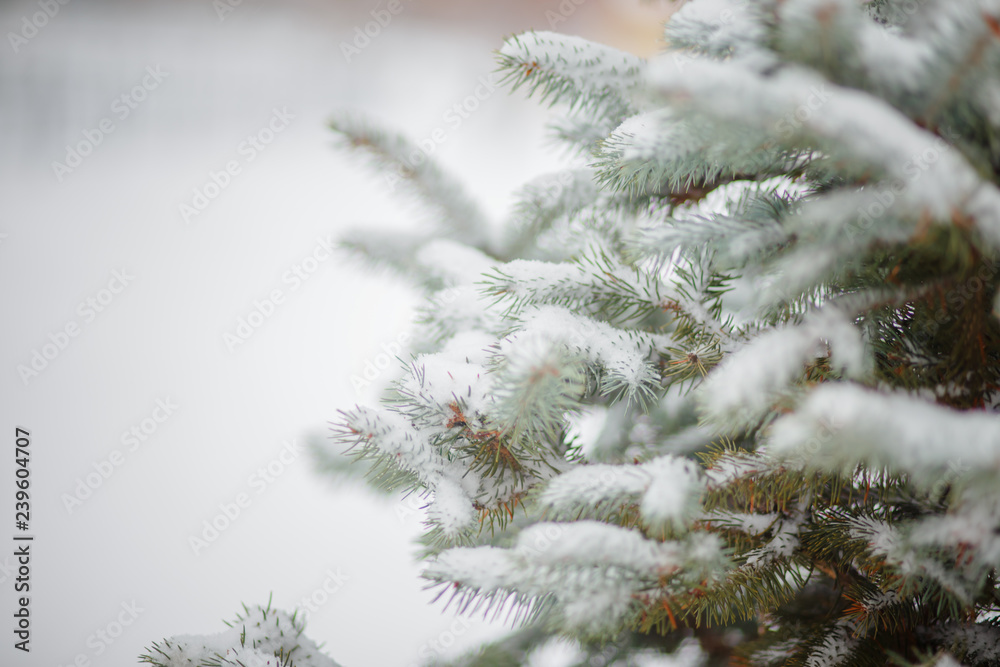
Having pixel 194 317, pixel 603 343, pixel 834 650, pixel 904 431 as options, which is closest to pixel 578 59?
pixel 603 343

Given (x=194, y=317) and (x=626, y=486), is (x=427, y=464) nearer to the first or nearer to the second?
(x=626, y=486)

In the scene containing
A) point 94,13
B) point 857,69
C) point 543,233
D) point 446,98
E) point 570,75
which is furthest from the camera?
point 446,98

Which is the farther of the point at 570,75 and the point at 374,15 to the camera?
the point at 374,15

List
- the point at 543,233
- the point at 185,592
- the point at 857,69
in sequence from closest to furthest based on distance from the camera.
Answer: the point at 857,69
the point at 543,233
the point at 185,592

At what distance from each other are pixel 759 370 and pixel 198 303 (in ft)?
4.17

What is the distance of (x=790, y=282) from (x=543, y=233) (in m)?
0.34

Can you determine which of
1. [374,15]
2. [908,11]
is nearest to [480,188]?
[374,15]

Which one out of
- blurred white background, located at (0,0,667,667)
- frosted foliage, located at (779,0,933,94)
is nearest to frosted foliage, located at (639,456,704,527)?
frosted foliage, located at (779,0,933,94)

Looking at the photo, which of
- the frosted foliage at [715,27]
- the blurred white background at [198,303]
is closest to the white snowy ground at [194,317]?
the blurred white background at [198,303]

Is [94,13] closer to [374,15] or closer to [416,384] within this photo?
[374,15]

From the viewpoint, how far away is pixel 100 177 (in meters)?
1.29

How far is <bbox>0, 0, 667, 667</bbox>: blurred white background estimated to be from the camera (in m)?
0.99

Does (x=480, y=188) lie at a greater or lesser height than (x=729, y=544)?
greater

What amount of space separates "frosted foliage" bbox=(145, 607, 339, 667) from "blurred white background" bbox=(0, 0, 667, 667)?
0.28m
